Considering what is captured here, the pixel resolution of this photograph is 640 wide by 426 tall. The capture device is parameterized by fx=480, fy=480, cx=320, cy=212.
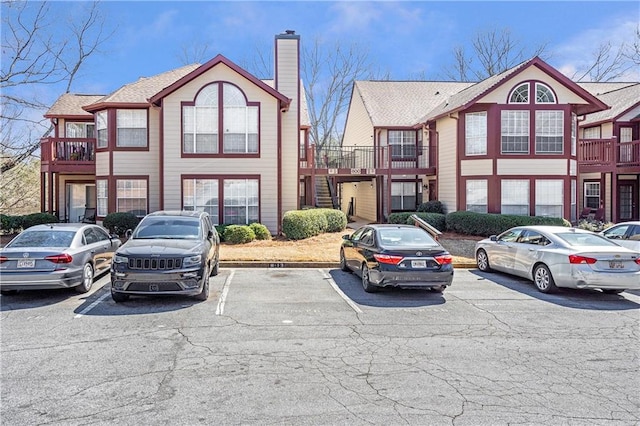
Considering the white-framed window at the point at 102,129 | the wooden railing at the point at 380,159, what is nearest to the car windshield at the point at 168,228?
the white-framed window at the point at 102,129

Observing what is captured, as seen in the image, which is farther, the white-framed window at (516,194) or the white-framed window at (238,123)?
the white-framed window at (516,194)

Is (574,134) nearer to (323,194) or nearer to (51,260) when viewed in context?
(323,194)

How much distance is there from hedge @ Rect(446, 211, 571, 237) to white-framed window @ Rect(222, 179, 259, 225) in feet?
27.5

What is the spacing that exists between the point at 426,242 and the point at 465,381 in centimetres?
520

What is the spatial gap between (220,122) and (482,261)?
11.5 metres

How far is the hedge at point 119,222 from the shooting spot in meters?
18.7

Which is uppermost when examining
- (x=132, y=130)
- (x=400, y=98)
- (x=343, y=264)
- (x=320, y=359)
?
(x=400, y=98)

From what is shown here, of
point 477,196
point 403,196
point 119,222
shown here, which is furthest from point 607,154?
point 119,222

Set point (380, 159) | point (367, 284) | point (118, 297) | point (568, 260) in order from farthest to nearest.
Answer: point (380, 159) → point (367, 284) → point (568, 260) → point (118, 297)

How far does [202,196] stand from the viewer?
766 inches

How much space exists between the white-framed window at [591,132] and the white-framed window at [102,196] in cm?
2473

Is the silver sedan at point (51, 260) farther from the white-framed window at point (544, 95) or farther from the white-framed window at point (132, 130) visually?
the white-framed window at point (544, 95)

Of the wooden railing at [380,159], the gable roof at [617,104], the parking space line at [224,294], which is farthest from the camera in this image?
the wooden railing at [380,159]

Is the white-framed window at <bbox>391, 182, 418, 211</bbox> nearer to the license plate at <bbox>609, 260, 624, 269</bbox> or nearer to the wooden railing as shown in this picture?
the wooden railing
